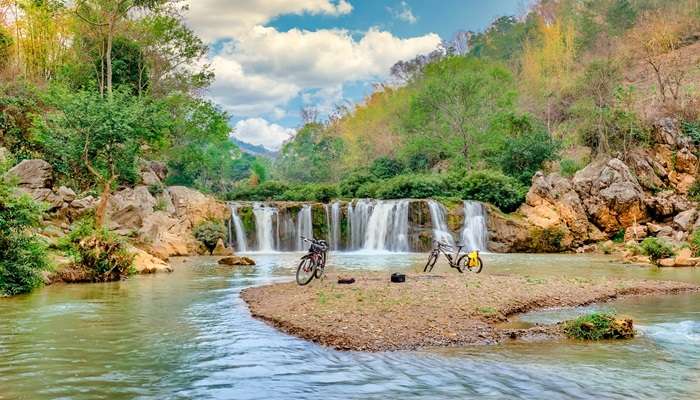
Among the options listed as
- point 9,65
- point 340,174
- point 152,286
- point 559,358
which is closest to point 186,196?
point 9,65

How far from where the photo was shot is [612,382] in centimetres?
570

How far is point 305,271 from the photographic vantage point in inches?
512

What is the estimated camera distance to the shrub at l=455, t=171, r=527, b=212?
3306 centimetres

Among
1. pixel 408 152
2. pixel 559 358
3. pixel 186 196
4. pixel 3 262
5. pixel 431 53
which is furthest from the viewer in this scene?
pixel 431 53

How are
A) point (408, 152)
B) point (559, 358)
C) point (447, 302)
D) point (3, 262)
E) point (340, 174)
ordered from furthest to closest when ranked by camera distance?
point (340, 174) → point (408, 152) → point (3, 262) → point (447, 302) → point (559, 358)

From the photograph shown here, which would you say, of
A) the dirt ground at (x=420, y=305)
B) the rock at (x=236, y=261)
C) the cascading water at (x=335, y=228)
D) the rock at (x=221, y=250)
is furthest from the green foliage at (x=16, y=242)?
the cascading water at (x=335, y=228)

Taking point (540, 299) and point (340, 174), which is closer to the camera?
point (540, 299)

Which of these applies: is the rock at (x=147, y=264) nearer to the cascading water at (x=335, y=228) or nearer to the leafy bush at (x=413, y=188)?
the cascading water at (x=335, y=228)

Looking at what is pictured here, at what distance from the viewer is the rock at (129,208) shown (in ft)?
77.2

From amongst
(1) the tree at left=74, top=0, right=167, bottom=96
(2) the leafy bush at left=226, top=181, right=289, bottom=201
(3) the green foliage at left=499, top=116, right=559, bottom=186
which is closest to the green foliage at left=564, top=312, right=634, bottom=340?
(1) the tree at left=74, top=0, right=167, bottom=96

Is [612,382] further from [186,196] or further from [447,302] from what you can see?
[186,196]

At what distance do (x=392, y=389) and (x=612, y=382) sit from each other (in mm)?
2233

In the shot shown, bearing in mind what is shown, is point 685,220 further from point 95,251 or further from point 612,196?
point 95,251

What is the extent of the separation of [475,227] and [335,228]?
773 centimetres
